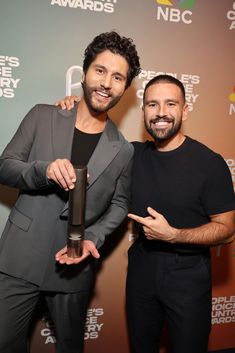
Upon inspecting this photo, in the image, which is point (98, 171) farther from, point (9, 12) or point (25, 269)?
point (9, 12)

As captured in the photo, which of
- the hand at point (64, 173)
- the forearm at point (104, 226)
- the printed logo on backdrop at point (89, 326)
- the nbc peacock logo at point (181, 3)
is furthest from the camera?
the printed logo on backdrop at point (89, 326)

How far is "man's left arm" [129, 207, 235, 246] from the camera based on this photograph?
1.33 metres

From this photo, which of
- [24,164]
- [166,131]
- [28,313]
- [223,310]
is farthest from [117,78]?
[223,310]

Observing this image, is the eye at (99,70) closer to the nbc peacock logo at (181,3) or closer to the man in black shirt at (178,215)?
the man in black shirt at (178,215)

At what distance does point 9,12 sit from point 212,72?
114cm

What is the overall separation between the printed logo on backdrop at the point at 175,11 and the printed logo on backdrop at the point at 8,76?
2.65 ft

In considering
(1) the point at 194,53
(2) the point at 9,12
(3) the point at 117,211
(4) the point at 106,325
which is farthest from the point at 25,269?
(1) the point at 194,53

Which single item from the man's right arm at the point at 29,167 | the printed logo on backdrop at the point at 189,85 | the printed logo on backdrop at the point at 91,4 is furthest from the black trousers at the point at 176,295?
the printed logo on backdrop at the point at 91,4

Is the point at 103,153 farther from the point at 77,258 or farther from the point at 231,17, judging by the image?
the point at 231,17

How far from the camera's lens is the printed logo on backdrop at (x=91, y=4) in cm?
169

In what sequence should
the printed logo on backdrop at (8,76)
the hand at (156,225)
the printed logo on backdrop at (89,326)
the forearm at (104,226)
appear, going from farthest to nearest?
1. the printed logo on backdrop at (89,326)
2. the printed logo on backdrop at (8,76)
3. the forearm at (104,226)
4. the hand at (156,225)

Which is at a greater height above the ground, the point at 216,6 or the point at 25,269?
the point at 216,6

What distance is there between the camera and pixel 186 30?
186 cm

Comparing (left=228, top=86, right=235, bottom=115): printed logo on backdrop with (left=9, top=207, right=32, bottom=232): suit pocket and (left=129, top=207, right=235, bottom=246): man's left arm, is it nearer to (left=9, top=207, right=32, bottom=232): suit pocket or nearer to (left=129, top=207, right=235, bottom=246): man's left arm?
(left=129, top=207, right=235, bottom=246): man's left arm
